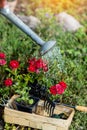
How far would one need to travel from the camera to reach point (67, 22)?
18.2 ft

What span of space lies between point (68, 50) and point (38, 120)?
56.0 inches

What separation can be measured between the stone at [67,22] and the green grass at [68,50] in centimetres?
10

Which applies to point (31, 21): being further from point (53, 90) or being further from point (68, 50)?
point (53, 90)

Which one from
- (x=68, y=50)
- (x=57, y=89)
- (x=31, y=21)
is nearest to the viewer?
(x=57, y=89)

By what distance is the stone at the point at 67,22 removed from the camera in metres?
5.50

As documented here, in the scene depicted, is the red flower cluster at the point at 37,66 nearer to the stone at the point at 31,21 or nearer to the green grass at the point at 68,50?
the green grass at the point at 68,50

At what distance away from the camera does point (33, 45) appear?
4.84m

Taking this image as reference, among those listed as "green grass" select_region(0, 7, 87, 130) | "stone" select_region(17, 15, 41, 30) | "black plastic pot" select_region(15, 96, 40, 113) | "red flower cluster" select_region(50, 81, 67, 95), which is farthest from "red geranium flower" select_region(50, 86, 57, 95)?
"stone" select_region(17, 15, 41, 30)

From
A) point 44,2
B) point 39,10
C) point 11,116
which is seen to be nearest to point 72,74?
point 11,116

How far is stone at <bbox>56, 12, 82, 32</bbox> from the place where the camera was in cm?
550

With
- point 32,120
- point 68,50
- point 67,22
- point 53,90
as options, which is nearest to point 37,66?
point 53,90

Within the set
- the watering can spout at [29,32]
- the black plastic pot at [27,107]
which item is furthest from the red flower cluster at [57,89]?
the watering can spout at [29,32]

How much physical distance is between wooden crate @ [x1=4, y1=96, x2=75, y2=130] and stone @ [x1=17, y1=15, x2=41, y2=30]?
5.52ft

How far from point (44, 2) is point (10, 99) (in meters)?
2.48
